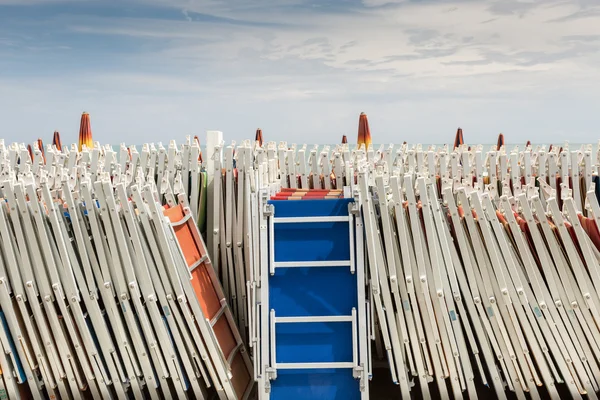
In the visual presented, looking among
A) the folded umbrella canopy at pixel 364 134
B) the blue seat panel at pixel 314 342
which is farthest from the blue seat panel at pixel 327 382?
the folded umbrella canopy at pixel 364 134

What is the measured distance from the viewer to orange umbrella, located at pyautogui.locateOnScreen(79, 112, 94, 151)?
1154 centimetres

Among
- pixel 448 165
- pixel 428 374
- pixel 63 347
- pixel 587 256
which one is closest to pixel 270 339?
pixel 428 374

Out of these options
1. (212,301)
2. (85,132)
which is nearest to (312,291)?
(212,301)

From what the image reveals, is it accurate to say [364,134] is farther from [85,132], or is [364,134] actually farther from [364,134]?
[85,132]

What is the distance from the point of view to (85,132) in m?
11.6

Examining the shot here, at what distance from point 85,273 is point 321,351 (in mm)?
2228

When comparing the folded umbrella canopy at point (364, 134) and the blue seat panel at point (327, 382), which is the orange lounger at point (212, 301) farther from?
the folded umbrella canopy at point (364, 134)

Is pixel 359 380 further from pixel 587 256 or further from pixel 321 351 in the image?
pixel 587 256

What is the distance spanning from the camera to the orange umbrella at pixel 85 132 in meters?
11.5

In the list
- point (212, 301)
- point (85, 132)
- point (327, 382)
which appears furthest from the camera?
point (85, 132)

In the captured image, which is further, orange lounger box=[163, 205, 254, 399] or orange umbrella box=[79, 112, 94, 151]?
orange umbrella box=[79, 112, 94, 151]

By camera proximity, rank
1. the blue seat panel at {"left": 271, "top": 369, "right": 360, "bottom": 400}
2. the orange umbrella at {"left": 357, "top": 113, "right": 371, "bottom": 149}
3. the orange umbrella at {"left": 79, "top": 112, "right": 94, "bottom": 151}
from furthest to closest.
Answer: the orange umbrella at {"left": 79, "top": 112, "right": 94, "bottom": 151}
the orange umbrella at {"left": 357, "top": 113, "right": 371, "bottom": 149}
the blue seat panel at {"left": 271, "top": 369, "right": 360, "bottom": 400}

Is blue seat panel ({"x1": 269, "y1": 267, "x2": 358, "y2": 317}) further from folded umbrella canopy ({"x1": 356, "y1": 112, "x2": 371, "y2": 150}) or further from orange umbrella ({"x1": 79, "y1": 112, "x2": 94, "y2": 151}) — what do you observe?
orange umbrella ({"x1": 79, "y1": 112, "x2": 94, "y2": 151})

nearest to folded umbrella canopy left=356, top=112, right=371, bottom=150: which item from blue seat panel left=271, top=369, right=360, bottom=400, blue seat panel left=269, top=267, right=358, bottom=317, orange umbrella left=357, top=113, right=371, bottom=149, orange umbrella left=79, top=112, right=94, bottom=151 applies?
orange umbrella left=357, top=113, right=371, bottom=149
